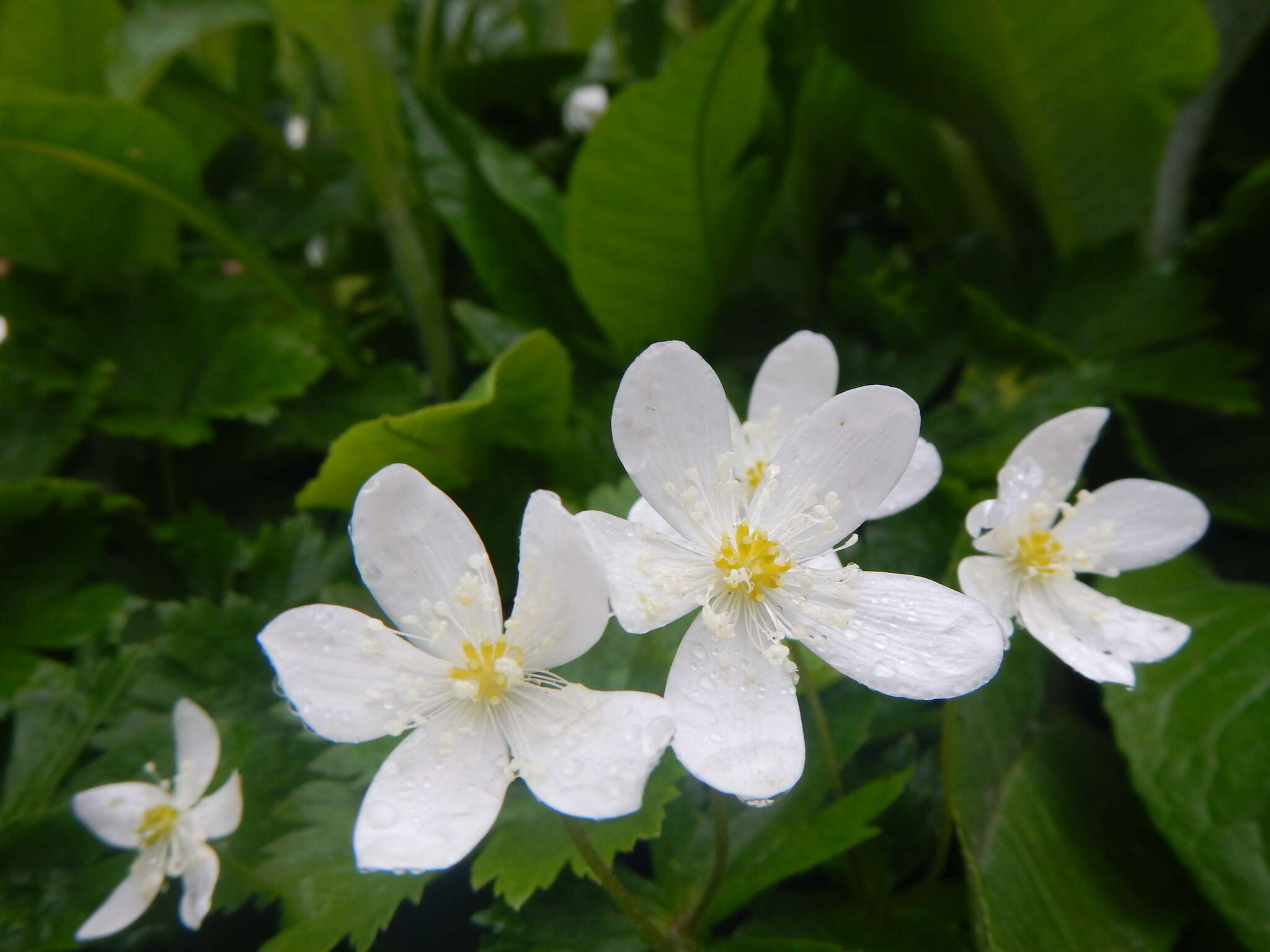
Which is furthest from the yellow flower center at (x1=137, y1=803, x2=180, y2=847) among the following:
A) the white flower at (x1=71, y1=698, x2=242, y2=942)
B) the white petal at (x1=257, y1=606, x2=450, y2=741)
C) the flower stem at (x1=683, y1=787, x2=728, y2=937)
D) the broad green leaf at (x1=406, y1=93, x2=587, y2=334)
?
the broad green leaf at (x1=406, y1=93, x2=587, y2=334)

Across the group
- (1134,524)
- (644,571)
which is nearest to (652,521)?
(644,571)

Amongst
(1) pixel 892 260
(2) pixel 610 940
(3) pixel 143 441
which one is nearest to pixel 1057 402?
(1) pixel 892 260

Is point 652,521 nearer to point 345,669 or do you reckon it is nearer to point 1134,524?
point 345,669

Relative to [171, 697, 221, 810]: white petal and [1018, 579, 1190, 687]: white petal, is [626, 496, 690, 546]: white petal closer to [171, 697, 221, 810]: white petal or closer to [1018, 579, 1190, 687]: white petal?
[1018, 579, 1190, 687]: white petal

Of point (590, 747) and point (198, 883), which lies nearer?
point (590, 747)

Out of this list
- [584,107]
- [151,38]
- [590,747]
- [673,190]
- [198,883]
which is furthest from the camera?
[584,107]

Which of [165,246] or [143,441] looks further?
[165,246]

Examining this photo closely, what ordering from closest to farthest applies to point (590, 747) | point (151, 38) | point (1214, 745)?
point (590, 747), point (1214, 745), point (151, 38)

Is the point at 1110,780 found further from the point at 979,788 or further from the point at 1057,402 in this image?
the point at 1057,402
